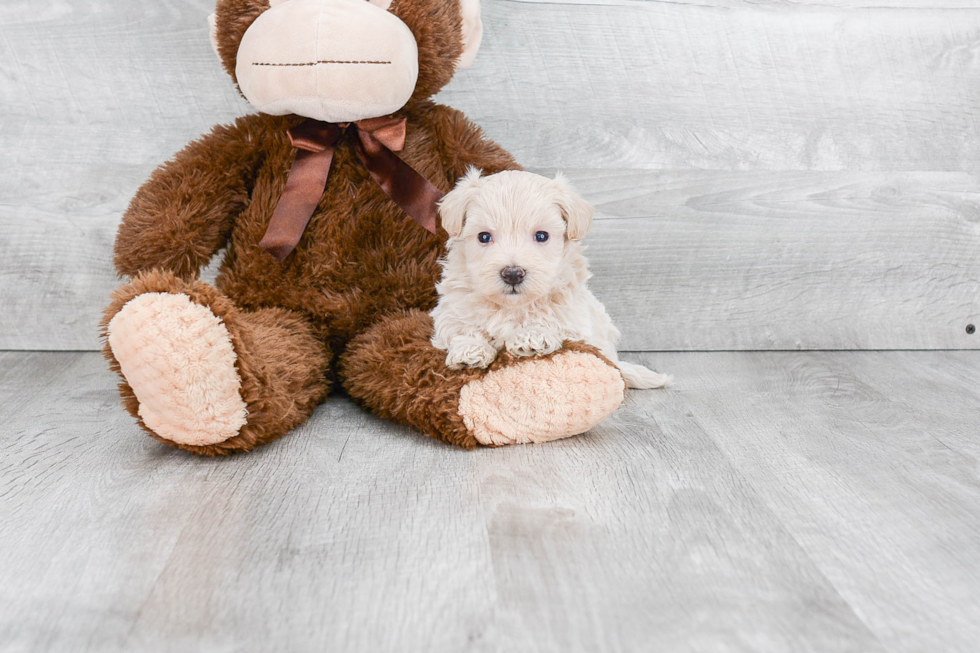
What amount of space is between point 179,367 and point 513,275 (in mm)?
406

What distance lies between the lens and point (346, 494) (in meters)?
0.91

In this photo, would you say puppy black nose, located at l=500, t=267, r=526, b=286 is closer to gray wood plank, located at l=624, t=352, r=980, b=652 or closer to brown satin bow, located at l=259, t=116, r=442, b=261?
brown satin bow, located at l=259, t=116, r=442, b=261

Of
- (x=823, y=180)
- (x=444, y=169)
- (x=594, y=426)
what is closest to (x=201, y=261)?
(x=444, y=169)

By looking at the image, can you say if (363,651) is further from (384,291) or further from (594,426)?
(384,291)

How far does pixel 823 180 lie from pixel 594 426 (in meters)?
0.83

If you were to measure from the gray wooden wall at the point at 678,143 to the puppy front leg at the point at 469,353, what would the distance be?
0.58 m

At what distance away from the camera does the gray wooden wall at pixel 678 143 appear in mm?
1491

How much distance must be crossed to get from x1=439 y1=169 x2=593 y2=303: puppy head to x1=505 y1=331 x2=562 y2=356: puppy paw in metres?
0.05

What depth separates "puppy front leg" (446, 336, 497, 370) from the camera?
104 cm

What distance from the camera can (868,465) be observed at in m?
1.02

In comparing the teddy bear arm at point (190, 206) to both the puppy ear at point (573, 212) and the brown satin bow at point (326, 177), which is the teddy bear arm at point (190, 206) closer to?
the brown satin bow at point (326, 177)

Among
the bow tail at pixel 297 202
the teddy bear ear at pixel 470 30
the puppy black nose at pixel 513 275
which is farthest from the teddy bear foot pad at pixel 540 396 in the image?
the teddy bear ear at pixel 470 30

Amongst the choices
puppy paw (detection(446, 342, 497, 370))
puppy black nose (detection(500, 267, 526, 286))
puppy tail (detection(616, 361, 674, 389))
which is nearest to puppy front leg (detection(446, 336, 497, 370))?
puppy paw (detection(446, 342, 497, 370))

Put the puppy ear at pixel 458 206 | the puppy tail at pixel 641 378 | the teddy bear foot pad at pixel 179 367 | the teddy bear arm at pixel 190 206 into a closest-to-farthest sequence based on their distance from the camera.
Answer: the teddy bear foot pad at pixel 179 367 < the puppy ear at pixel 458 206 < the teddy bear arm at pixel 190 206 < the puppy tail at pixel 641 378
